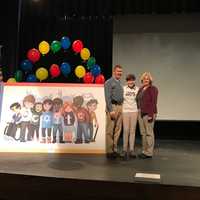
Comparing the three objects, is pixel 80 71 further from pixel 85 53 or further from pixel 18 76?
pixel 18 76

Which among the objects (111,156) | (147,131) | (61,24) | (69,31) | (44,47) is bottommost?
(111,156)

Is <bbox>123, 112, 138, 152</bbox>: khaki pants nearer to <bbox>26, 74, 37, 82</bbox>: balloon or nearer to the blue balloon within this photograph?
the blue balloon

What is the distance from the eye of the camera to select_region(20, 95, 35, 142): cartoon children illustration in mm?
4578

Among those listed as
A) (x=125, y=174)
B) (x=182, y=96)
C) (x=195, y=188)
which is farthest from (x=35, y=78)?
(x=195, y=188)

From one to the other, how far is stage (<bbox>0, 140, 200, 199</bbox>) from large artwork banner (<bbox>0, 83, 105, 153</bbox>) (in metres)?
0.23

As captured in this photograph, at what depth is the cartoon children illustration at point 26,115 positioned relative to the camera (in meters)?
4.58

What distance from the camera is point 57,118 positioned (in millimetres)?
4629

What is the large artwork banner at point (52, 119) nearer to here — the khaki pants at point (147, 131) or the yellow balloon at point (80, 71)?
the khaki pants at point (147, 131)

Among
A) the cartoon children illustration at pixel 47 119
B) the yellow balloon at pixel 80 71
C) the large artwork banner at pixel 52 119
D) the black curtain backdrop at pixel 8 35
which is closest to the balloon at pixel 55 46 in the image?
the yellow balloon at pixel 80 71

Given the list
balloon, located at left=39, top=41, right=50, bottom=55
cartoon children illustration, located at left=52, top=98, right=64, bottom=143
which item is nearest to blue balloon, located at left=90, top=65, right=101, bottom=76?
balloon, located at left=39, top=41, right=50, bottom=55

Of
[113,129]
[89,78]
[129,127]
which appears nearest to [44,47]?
[89,78]

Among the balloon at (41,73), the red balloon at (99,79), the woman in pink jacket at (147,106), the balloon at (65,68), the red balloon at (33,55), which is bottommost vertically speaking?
the woman in pink jacket at (147,106)

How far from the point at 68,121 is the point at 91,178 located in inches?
63.6

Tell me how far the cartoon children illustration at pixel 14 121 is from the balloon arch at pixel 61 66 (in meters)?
1.87
